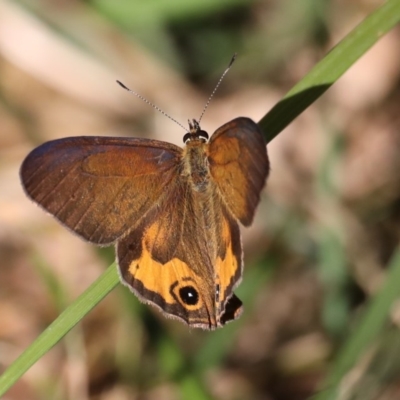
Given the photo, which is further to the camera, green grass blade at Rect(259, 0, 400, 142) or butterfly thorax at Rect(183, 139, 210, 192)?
butterfly thorax at Rect(183, 139, 210, 192)

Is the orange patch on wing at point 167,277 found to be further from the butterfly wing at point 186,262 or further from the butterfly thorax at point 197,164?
the butterfly thorax at point 197,164

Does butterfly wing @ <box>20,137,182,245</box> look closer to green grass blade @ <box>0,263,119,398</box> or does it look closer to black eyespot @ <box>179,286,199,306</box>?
black eyespot @ <box>179,286,199,306</box>

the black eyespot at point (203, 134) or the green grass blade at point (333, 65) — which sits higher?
the green grass blade at point (333, 65)

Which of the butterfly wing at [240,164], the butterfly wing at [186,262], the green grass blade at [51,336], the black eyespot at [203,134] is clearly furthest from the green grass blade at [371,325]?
the green grass blade at [51,336]

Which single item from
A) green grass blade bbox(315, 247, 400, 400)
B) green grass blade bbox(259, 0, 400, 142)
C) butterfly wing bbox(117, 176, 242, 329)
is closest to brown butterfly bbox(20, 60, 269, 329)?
butterfly wing bbox(117, 176, 242, 329)

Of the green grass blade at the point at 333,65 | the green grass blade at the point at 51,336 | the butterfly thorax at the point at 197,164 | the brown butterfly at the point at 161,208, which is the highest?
the green grass blade at the point at 333,65

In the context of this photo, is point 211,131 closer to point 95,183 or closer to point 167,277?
point 95,183
